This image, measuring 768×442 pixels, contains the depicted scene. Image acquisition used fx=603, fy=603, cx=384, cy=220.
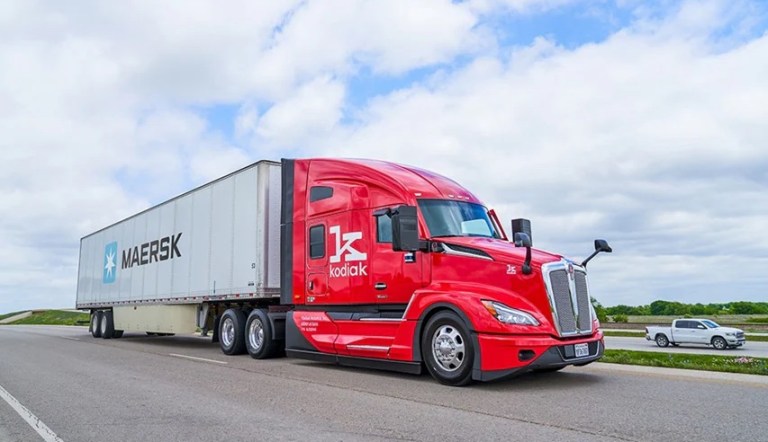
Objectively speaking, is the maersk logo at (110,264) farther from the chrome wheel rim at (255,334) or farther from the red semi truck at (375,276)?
the chrome wheel rim at (255,334)

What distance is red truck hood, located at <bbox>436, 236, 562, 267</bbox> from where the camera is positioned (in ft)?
26.1

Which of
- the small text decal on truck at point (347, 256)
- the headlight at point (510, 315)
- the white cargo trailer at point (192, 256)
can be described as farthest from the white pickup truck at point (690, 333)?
the headlight at point (510, 315)

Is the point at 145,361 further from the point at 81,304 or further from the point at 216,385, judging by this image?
the point at 81,304

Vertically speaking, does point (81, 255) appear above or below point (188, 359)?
above

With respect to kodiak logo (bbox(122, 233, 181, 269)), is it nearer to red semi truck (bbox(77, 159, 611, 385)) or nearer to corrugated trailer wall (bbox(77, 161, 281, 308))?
corrugated trailer wall (bbox(77, 161, 281, 308))

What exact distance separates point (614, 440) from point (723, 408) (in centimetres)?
203

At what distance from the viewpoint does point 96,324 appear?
2409 centimetres

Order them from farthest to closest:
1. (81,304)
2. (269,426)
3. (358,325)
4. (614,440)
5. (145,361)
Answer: (81,304), (145,361), (358,325), (269,426), (614,440)

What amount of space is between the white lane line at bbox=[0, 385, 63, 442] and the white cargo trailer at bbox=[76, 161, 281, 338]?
5.28 meters

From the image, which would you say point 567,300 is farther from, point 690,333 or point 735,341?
point 690,333

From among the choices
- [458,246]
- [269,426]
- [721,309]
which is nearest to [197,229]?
[458,246]

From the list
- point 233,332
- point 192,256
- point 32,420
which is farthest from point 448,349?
point 192,256

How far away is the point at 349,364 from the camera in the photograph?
9898 mm

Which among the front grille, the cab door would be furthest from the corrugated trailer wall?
the front grille
